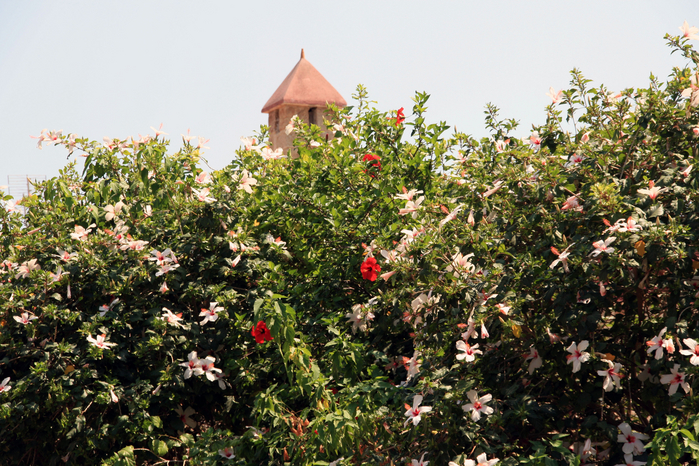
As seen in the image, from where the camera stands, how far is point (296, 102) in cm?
1775

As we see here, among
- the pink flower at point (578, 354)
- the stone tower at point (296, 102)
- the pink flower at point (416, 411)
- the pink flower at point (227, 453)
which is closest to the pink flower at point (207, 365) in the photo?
the pink flower at point (227, 453)

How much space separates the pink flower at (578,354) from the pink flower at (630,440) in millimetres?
284

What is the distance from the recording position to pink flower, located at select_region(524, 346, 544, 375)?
2541 mm

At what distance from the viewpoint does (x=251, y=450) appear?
3166mm

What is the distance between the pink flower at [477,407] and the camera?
93.6 inches

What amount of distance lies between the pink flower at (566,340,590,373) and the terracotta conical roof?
1556 cm

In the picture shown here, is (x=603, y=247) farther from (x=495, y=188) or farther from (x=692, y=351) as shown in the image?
(x=495, y=188)

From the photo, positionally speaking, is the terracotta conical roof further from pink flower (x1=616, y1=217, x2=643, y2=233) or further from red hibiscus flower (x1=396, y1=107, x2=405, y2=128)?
pink flower (x1=616, y1=217, x2=643, y2=233)

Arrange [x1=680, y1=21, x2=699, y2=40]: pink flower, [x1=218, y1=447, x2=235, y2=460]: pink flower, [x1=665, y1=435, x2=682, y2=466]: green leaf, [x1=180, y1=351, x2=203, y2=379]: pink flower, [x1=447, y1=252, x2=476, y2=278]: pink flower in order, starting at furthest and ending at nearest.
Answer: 1. [x1=180, y1=351, x2=203, y2=379]: pink flower
2. [x1=218, y1=447, x2=235, y2=460]: pink flower
3. [x1=680, y1=21, x2=699, y2=40]: pink flower
4. [x1=447, y1=252, x2=476, y2=278]: pink flower
5. [x1=665, y1=435, x2=682, y2=466]: green leaf

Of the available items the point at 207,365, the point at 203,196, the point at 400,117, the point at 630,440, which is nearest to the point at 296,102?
the point at 400,117

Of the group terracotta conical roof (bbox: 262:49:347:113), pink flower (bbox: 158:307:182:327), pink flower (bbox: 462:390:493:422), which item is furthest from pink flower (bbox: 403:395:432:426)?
terracotta conical roof (bbox: 262:49:347:113)

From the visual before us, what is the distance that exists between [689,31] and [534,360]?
Answer: 5.95 ft

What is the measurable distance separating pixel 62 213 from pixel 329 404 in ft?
8.09

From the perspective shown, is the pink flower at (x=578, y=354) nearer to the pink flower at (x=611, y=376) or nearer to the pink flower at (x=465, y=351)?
the pink flower at (x=611, y=376)
